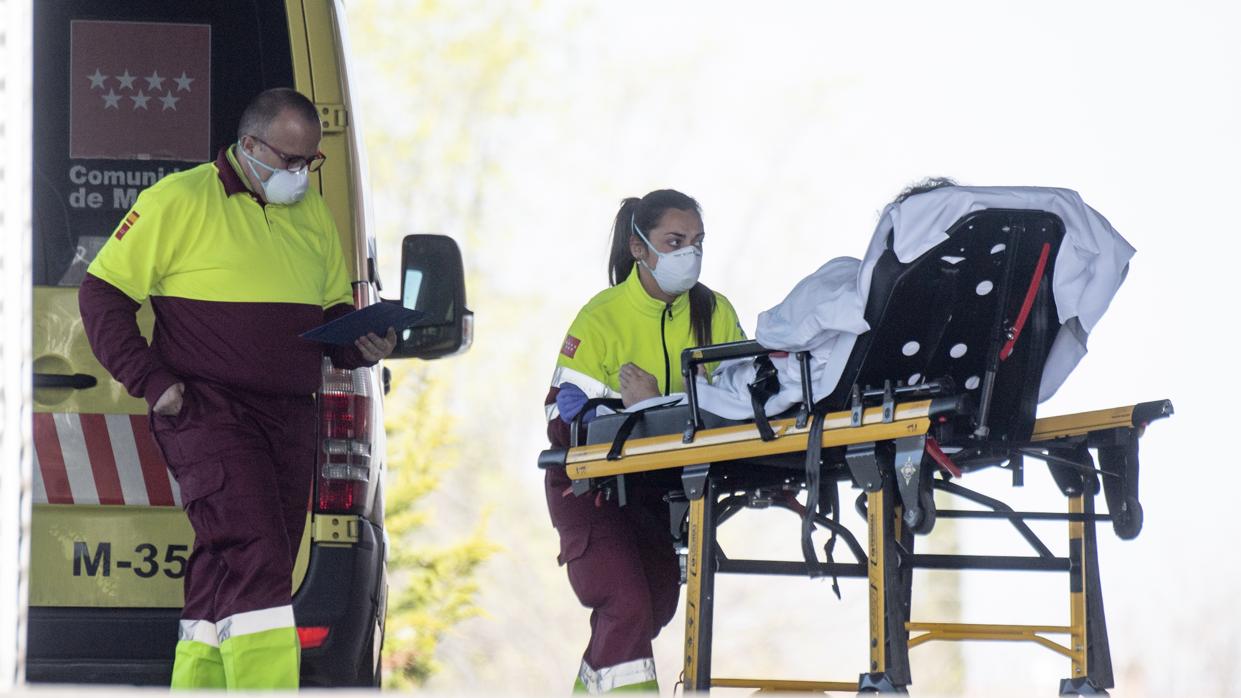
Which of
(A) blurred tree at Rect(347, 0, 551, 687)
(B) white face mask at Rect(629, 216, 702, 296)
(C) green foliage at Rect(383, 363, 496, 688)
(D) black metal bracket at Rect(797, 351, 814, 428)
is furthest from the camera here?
(A) blurred tree at Rect(347, 0, 551, 687)

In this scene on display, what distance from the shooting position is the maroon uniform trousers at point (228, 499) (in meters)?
4.62

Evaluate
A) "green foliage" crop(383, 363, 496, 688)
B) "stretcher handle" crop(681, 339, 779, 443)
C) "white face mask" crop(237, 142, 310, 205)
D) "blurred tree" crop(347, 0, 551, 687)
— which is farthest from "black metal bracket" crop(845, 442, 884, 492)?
"blurred tree" crop(347, 0, 551, 687)

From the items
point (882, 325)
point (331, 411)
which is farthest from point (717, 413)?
point (331, 411)

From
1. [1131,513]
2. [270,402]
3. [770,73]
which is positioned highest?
[770,73]

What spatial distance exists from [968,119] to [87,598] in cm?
1466

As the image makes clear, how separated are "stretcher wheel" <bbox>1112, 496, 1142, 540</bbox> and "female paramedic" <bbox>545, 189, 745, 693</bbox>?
1342 mm

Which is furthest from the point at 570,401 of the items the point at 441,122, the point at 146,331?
the point at 441,122

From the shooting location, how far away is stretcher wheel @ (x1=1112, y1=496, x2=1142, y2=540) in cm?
496

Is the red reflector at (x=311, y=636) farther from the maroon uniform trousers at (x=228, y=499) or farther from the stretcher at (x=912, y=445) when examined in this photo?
the stretcher at (x=912, y=445)

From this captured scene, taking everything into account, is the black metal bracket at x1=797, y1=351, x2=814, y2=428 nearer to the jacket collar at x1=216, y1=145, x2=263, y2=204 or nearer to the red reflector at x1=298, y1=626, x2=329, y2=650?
the red reflector at x1=298, y1=626, x2=329, y2=650

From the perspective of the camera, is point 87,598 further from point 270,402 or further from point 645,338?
point 645,338

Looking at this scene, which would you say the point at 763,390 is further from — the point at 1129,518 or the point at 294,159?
the point at 294,159

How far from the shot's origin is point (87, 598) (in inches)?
190

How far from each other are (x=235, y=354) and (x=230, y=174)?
0.48m
